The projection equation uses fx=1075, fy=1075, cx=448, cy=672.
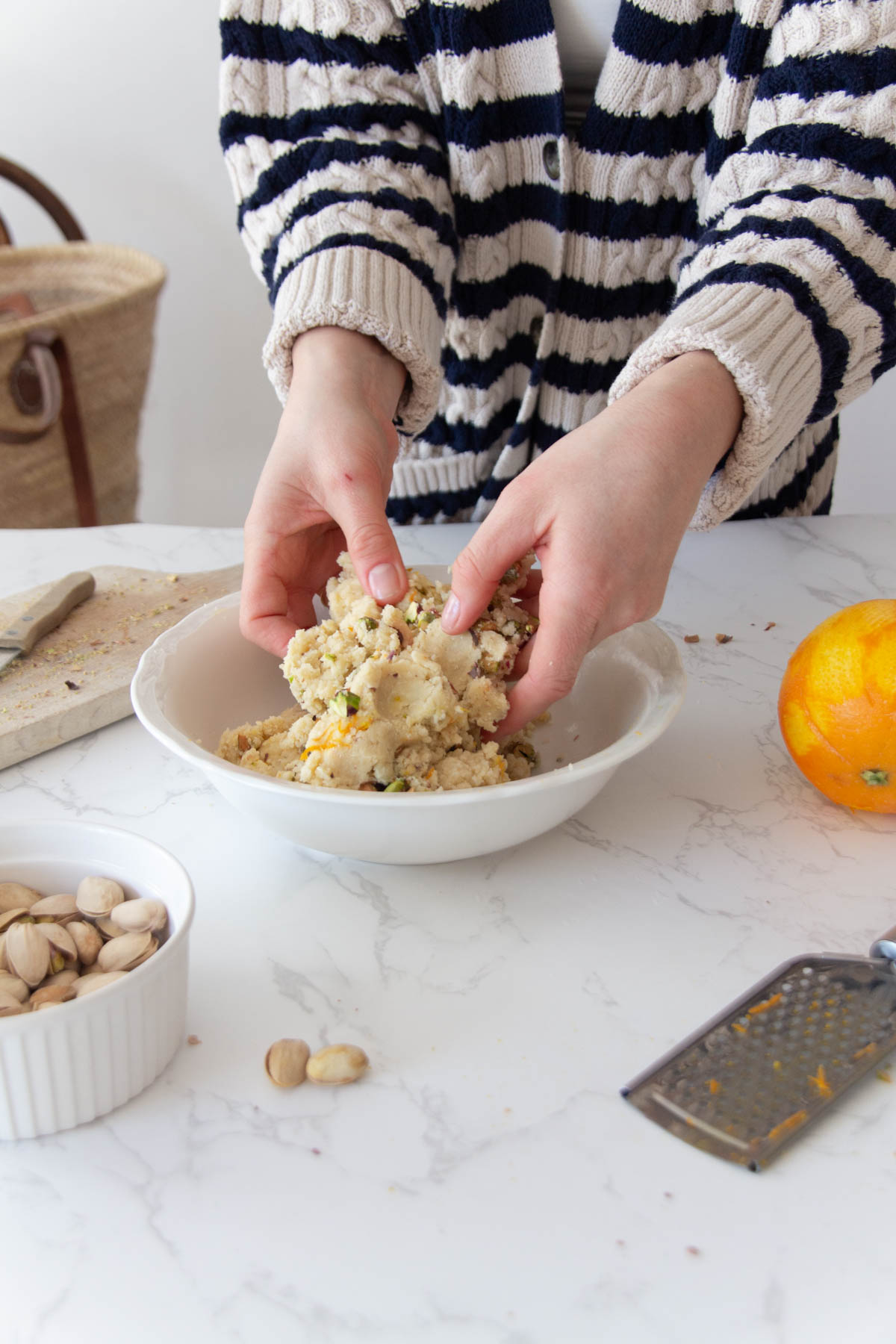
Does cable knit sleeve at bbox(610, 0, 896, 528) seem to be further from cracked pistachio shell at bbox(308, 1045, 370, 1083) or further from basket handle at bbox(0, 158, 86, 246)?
basket handle at bbox(0, 158, 86, 246)

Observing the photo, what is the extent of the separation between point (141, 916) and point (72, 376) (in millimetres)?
1859

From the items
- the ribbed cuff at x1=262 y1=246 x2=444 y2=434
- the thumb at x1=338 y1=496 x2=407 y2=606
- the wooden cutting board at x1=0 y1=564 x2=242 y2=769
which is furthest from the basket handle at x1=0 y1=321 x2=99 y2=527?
the thumb at x1=338 y1=496 x2=407 y2=606

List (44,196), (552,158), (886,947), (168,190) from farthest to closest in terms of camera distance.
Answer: (168,190) < (44,196) < (552,158) < (886,947)

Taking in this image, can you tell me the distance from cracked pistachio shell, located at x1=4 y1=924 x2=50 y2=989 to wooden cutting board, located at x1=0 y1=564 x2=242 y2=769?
373 mm

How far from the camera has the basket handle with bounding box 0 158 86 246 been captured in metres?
2.43

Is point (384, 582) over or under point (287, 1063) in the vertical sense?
over

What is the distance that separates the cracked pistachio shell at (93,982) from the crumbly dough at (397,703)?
19 cm

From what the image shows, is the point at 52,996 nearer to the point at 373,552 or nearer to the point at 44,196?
the point at 373,552

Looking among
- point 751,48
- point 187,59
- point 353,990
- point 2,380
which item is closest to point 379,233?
point 751,48

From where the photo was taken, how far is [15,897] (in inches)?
26.2

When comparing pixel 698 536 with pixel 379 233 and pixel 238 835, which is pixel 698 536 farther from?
pixel 238 835

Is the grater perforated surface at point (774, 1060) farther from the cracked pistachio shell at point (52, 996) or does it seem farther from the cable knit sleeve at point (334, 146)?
the cable knit sleeve at point (334, 146)

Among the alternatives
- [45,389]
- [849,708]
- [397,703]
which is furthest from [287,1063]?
[45,389]

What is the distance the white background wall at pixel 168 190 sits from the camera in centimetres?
266
